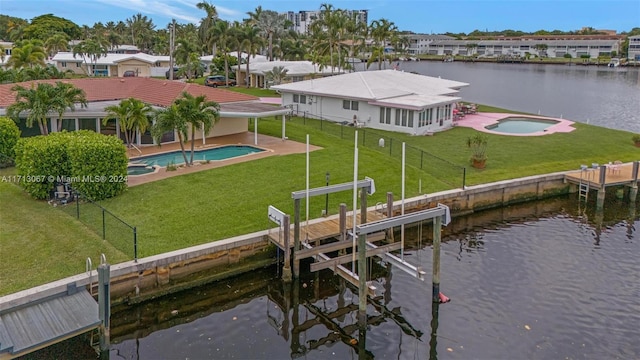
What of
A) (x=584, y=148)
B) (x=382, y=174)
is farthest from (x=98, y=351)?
(x=584, y=148)

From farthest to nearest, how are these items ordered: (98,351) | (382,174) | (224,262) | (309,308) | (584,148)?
(584,148) → (382,174) → (224,262) → (309,308) → (98,351)

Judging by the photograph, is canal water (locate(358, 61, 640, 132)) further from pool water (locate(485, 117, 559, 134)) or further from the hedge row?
the hedge row

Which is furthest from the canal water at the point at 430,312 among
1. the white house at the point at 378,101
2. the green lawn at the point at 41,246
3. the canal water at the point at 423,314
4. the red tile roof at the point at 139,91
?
the white house at the point at 378,101

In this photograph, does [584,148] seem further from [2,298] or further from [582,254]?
[2,298]

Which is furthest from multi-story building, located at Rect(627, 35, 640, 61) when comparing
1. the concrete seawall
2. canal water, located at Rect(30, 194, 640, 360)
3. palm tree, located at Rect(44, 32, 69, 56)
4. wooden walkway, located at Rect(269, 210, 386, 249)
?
the concrete seawall

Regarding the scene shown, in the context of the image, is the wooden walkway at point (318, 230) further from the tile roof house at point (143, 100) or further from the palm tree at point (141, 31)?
the palm tree at point (141, 31)

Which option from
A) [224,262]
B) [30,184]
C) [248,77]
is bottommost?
[224,262]

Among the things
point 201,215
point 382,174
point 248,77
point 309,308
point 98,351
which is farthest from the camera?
point 248,77
